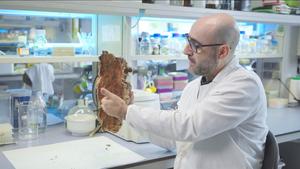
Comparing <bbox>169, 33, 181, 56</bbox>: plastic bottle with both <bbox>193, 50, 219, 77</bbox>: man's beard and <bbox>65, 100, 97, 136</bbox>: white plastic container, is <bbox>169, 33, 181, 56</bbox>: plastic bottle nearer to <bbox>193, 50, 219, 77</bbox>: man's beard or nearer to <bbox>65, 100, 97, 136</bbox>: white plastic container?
<bbox>65, 100, 97, 136</bbox>: white plastic container

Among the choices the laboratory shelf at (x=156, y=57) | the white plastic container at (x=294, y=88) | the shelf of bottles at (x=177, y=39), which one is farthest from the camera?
the white plastic container at (x=294, y=88)

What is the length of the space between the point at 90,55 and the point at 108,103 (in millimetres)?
842

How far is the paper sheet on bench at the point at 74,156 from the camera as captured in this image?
1538 mm

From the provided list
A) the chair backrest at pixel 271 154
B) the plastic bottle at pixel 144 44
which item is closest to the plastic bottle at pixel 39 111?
the plastic bottle at pixel 144 44

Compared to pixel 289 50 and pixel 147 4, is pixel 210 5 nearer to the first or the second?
pixel 147 4

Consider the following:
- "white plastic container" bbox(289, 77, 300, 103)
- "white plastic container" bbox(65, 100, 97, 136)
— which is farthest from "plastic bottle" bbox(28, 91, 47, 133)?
"white plastic container" bbox(289, 77, 300, 103)

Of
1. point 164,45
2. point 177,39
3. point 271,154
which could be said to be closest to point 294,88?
point 177,39

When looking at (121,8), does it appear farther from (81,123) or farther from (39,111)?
(39,111)

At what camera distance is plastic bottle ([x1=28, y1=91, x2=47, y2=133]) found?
2.06 meters

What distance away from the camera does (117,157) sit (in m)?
1.65

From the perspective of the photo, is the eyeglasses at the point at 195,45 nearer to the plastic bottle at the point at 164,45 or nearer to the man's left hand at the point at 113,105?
the man's left hand at the point at 113,105

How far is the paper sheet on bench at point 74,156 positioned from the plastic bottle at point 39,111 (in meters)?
0.30

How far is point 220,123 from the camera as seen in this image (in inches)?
52.5

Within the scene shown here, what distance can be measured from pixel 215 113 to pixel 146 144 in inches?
25.6
